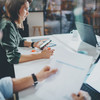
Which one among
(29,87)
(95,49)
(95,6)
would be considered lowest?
(29,87)

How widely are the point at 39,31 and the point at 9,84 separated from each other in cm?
383

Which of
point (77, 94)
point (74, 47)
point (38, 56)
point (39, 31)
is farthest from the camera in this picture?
point (39, 31)

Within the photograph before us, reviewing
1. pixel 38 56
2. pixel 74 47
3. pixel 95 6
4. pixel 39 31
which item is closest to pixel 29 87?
pixel 38 56

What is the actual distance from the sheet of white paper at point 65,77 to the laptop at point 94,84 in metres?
0.18

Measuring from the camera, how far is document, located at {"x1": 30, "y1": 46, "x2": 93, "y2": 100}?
681 mm

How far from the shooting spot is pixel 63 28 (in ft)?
A: 18.3

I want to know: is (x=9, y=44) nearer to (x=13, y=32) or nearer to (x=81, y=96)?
(x=13, y=32)

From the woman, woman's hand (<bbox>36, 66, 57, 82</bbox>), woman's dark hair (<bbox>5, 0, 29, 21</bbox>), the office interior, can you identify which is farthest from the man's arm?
the office interior

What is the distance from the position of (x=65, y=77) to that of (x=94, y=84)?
25cm

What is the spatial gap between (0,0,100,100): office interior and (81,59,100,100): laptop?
12.4 feet

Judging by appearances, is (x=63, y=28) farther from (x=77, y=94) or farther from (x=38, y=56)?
(x=77, y=94)

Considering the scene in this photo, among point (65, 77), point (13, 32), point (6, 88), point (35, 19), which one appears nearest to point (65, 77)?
point (65, 77)

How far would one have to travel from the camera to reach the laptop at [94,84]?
0.81m

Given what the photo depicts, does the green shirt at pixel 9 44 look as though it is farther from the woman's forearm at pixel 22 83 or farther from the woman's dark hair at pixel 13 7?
the woman's forearm at pixel 22 83
